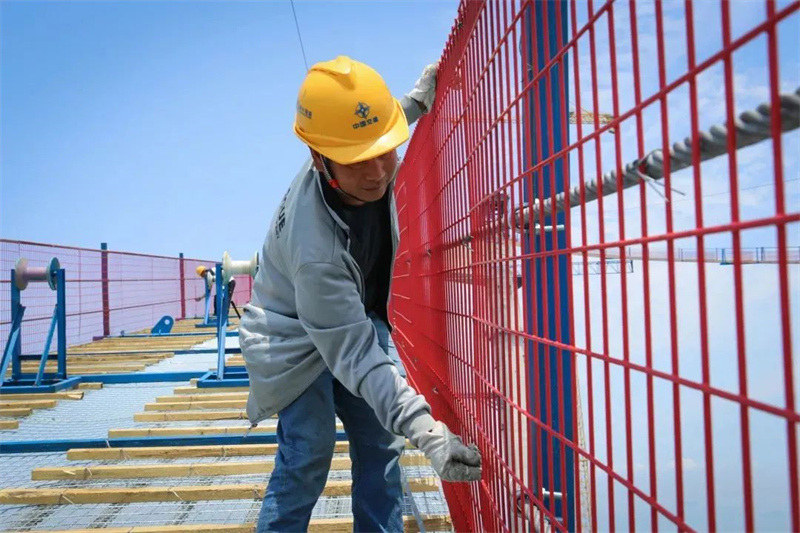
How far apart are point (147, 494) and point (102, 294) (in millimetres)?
10257

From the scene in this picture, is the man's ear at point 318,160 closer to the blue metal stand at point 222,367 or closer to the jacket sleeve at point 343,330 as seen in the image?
the jacket sleeve at point 343,330

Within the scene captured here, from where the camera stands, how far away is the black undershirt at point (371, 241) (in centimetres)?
232

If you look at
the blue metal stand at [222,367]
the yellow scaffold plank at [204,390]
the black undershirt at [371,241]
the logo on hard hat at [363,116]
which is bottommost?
the yellow scaffold plank at [204,390]

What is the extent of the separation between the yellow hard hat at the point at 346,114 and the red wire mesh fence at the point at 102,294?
6.53 meters

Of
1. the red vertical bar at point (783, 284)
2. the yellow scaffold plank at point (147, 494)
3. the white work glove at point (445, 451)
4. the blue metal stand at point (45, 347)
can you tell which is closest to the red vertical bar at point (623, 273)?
the red vertical bar at point (783, 284)

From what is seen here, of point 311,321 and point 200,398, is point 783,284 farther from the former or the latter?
point 200,398

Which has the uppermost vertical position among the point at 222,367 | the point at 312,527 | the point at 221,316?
the point at 221,316

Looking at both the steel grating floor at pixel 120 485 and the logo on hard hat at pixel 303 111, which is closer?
the logo on hard hat at pixel 303 111

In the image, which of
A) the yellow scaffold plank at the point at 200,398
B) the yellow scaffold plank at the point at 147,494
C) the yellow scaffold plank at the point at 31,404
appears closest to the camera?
the yellow scaffold plank at the point at 147,494

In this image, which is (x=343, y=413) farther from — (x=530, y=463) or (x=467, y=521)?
(x=530, y=463)

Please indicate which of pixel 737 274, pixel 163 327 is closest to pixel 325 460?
pixel 737 274

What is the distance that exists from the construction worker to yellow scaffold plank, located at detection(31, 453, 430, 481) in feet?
5.03

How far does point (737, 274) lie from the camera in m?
0.92

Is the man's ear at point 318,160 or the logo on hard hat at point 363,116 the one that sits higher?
the logo on hard hat at point 363,116
